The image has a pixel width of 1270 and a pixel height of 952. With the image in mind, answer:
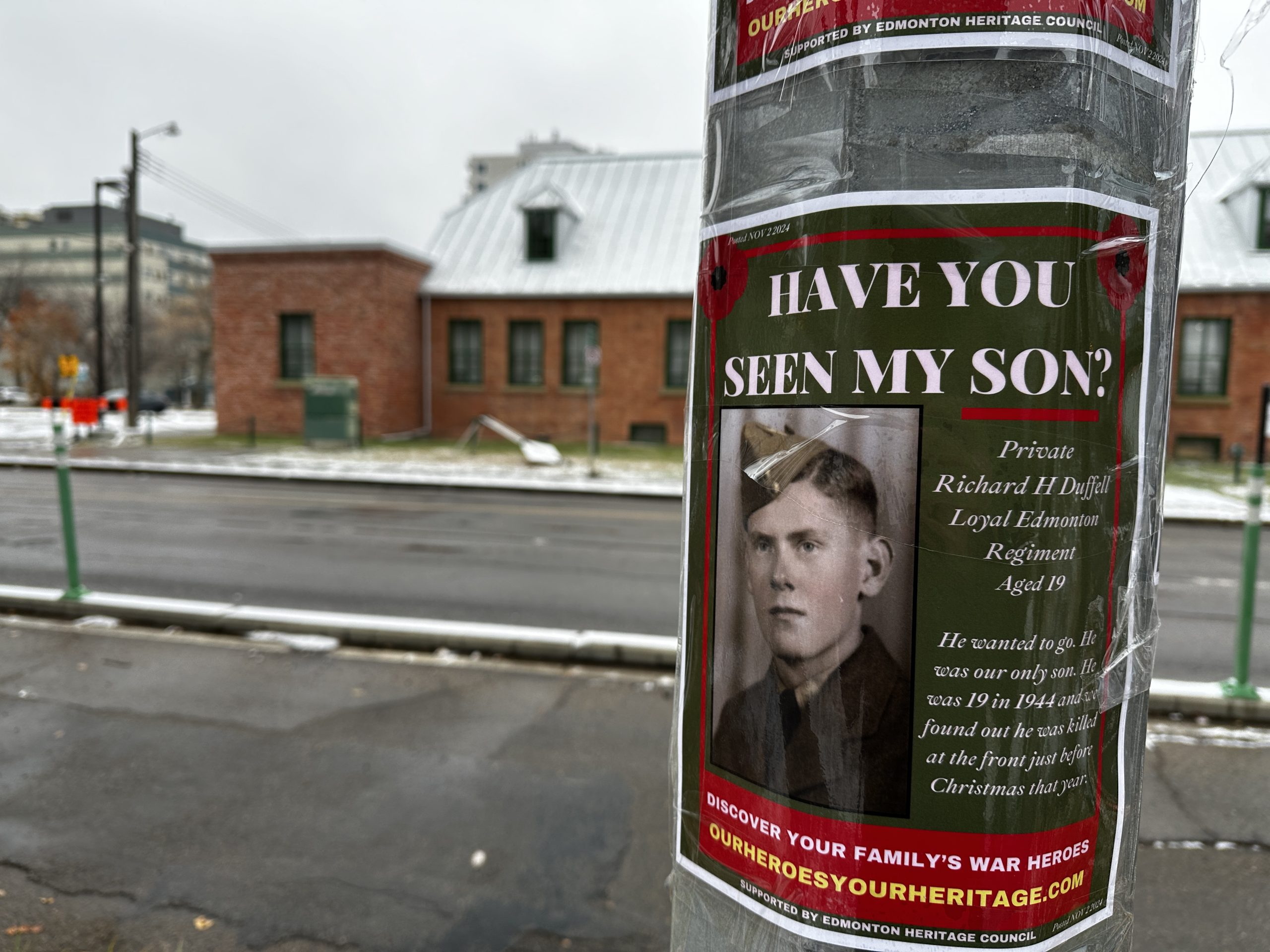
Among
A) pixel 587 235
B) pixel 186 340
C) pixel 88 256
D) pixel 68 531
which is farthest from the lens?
pixel 88 256

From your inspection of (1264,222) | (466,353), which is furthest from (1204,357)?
(466,353)

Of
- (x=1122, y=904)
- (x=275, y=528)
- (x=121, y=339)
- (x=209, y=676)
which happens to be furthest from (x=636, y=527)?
(x=121, y=339)

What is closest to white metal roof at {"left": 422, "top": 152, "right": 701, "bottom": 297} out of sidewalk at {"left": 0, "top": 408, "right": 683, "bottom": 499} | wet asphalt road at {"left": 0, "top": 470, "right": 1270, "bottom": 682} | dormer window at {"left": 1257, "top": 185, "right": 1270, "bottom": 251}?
sidewalk at {"left": 0, "top": 408, "right": 683, "bottom": 499}

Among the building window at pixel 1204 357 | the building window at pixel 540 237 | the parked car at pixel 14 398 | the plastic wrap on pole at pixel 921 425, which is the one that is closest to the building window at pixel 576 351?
the building window at pixel 540 237

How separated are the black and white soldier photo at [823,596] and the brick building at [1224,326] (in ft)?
83.5

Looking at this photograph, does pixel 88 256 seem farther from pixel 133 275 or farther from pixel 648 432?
pixel 648 432

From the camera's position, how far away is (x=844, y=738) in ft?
3.99

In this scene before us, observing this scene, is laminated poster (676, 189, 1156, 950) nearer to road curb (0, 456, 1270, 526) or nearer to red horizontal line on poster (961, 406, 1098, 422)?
red horizontal line on poster (961, 406, 1098, 422)

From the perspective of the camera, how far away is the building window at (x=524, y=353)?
26594 millimetres

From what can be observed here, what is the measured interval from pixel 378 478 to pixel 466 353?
10.8 metres

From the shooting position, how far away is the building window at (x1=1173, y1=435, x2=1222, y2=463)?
23.6m

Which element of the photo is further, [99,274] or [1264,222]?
[99,274]

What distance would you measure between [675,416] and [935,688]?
2456 centimetres

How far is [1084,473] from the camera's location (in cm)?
116
